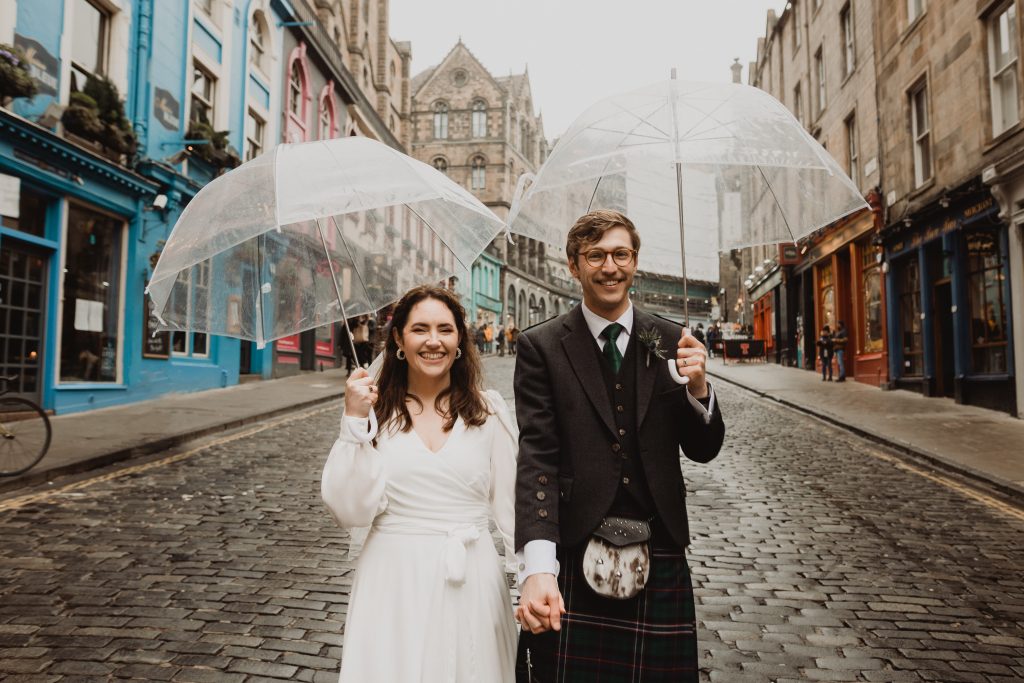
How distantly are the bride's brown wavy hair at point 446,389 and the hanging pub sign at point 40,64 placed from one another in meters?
10.7

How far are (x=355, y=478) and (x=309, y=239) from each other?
1.72m

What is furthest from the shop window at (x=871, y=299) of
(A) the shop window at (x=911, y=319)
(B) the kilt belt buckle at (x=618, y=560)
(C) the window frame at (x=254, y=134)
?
(B) the kilt belt buckle at (x=618, y=560)

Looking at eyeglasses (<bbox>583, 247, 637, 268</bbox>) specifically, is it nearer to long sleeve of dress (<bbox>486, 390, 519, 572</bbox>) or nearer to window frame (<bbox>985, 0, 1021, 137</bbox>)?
long sleeve of dress (<bbox>486, 390, 519, 572</bbox>)

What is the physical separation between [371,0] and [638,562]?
34056mm

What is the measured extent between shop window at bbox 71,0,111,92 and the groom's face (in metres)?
13.0

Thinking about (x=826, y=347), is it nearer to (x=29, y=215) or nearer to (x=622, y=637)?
(x=29, y=215)

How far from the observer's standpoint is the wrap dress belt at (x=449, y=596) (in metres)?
2.02

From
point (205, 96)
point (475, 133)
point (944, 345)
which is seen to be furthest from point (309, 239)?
point (475, 133)

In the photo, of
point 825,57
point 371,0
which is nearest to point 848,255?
point 825,57

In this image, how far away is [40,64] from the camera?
11031mm

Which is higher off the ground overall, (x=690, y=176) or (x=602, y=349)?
(x=690, y=176)

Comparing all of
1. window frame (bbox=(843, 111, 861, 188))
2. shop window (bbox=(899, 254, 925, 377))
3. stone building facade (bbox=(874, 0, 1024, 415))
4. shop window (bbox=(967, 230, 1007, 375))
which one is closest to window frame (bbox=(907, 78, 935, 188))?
stone building facade (bbox=(874, 0, 1024, 415))

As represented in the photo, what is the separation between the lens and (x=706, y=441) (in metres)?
2.07

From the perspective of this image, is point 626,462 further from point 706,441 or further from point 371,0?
point 371,0
